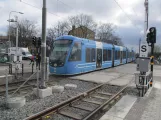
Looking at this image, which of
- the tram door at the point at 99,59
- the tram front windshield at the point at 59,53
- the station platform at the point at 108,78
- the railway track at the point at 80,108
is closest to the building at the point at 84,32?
the tram door at the point at 99,59

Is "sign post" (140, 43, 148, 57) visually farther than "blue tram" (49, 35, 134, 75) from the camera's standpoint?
No

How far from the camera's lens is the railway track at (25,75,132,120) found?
554cm

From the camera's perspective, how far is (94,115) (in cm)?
596

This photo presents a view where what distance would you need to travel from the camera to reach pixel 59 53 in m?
13.6

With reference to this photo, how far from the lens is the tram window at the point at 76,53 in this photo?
13.4m

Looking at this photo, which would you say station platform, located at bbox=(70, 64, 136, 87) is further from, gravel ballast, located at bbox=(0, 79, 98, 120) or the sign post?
gravel ballast, located at bbox=(0, 79, 98, 120)

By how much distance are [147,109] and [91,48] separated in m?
10.3

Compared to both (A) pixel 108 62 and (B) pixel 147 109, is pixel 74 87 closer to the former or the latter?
(B) pixel 147 109

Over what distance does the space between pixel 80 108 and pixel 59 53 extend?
299 inches

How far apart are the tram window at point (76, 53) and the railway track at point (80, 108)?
5010 mm

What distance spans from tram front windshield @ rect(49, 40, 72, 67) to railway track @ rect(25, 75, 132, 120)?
5099mm

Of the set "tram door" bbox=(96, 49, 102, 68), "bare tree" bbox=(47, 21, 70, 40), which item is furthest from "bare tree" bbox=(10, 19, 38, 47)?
"tram door" bbox=(96, 49, 102, 68)

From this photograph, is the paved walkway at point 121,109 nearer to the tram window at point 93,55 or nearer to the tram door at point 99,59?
the tram window at point 93,55

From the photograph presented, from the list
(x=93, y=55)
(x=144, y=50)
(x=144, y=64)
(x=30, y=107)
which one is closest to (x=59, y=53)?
(x=93, y=55)
